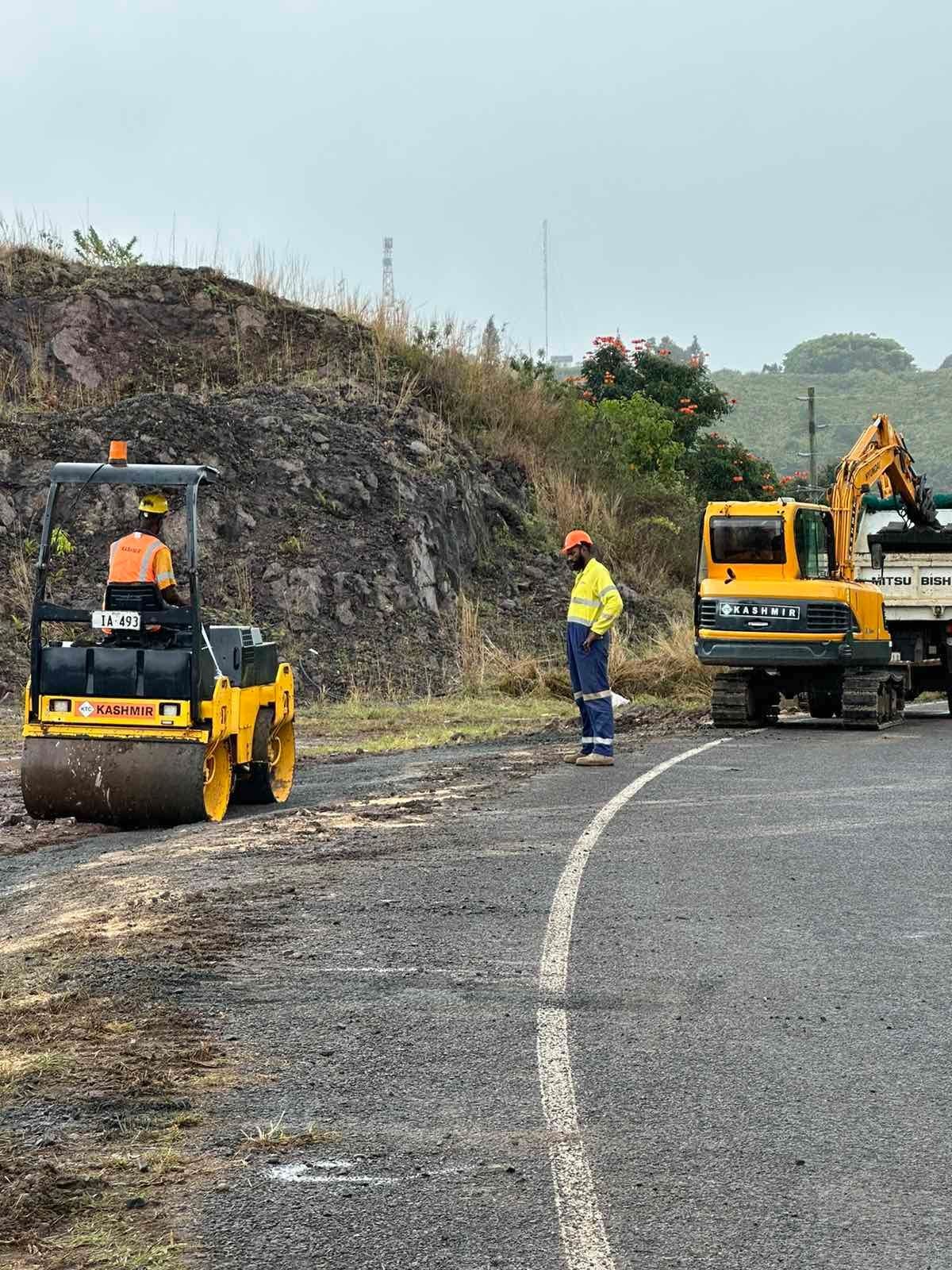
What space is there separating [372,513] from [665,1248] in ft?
88.0

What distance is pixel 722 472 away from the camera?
152 ft

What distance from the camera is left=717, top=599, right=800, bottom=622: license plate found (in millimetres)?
21312

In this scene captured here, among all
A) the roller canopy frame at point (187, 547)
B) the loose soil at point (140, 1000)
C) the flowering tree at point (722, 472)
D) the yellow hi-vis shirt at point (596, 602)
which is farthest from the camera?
the flowering tree at point (722, 472)

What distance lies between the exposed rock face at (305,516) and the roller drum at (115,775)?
1413 centimetres

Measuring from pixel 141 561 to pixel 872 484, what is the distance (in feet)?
46.7

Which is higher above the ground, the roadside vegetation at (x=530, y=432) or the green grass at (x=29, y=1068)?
the roadside vegetation at (x=530, y=432)

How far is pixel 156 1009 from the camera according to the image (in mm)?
7285

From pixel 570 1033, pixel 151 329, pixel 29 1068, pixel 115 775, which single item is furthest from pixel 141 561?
pixel 151 329

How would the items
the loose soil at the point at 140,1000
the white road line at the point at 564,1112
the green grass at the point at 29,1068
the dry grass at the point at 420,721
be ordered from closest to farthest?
the white road line at the point at 564,1112 < the loose soil at the point at 140,1000 < the green grass at the point at 29,1068 < the dry grass at the point at 420,721

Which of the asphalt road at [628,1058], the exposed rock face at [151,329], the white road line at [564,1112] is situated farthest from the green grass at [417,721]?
the exposed rock face at [151,329]

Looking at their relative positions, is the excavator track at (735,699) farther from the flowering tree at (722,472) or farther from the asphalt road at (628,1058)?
the flowering tree at (722,472)

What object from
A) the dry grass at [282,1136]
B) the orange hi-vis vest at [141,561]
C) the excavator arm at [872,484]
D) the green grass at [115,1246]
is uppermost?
the excavator arm at [872,484]

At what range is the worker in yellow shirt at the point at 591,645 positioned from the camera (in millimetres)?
16438

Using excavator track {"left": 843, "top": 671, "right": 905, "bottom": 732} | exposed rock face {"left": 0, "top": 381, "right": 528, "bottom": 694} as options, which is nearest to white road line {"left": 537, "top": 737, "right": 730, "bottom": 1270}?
excavator track {"left": 843, "top": 671, "right": 905, "bottom": 732}
